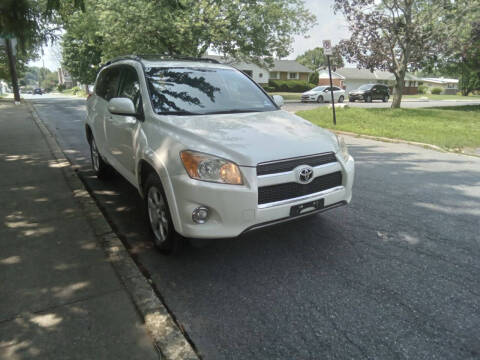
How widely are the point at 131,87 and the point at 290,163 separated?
93.9 inches

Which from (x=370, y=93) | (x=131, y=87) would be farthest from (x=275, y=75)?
(x=131, y=87)

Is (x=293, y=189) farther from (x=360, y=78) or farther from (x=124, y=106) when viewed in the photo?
(x=360, y=78)

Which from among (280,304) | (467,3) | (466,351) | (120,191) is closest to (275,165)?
(280,304)

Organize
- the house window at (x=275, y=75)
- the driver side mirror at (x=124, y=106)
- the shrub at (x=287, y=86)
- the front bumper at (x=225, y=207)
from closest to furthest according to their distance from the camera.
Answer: the front bumper at (x=225, y=207)
the driver side mirror at (x=124, y=106)
the shrub at (x=287, y=86)
the house window at (x=275, y=75)

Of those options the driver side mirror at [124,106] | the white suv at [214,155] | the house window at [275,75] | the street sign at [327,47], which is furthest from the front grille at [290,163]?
the house window at [275,75]

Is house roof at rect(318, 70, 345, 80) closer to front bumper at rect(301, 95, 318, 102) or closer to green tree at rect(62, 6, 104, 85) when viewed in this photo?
front bumper at rect(301, 95, 318, 102)

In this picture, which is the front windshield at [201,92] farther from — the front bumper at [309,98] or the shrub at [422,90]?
the shrub at [422,90]

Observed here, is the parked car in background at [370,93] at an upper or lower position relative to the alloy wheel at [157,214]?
upper

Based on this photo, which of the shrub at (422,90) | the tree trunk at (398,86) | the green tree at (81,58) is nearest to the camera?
the tree trunk at (398,86)

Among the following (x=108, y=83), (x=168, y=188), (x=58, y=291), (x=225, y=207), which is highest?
(x=108, y=83)

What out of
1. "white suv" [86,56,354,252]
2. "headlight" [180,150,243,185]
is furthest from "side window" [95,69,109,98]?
"headlight" [180,150,243,185]

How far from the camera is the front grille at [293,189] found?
10.0 ft

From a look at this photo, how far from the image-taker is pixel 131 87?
4.45 metres

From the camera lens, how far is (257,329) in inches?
101
